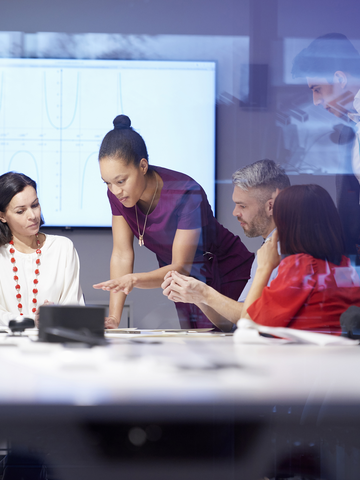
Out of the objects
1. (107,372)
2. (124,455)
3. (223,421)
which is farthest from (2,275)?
(223,421)

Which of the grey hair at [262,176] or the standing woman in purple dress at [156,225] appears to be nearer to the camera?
the grey hair at [262,176]

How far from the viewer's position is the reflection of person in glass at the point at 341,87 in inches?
75.8

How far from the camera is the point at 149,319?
6.64ft

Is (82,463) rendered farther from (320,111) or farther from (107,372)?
(320,111)

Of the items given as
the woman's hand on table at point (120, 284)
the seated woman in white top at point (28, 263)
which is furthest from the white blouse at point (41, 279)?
the woman's hand on table at point (120, 284)

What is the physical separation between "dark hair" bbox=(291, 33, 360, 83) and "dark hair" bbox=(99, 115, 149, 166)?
87 cm

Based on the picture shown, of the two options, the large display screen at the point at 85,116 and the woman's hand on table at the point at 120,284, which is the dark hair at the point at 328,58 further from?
the woman's hand on table at the point at 120,284

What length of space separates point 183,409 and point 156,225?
1.56 meters

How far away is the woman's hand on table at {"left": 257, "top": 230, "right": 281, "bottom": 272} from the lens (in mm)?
1414

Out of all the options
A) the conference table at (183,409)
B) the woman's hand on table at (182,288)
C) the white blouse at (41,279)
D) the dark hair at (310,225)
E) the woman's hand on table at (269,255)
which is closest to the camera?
the conference table at (183,409)

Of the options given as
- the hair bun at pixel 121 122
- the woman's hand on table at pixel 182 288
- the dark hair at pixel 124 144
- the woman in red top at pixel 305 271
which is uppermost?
the hair bun at pixel 121 122

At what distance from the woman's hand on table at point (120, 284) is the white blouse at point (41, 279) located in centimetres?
24

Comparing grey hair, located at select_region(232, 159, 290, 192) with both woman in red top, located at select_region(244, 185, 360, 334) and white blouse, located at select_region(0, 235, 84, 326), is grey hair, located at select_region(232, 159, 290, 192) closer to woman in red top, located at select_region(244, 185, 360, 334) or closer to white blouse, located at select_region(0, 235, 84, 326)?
woman in red top, located at select_region(244, 185, 360, 334)

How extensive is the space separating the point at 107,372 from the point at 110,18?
203 cm
